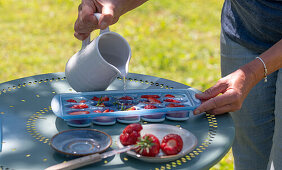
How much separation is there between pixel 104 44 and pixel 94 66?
6.1 inches

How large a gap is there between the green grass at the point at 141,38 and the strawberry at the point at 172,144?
248 cm

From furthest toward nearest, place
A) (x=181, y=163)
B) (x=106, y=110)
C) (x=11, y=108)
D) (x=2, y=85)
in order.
Answer: (x=2, y=85) → (x=11, y=108) → (x=106, y=110) → (x=181, y=163)

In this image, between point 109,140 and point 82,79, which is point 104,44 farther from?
point 109,140

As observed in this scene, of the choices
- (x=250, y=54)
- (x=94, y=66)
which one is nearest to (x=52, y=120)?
(x=94, y=66)

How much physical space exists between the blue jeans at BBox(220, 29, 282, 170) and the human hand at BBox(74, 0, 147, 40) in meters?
0.56

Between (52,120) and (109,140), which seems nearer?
(109,140)

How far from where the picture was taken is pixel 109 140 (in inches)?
59.2

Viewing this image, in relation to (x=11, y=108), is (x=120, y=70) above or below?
above

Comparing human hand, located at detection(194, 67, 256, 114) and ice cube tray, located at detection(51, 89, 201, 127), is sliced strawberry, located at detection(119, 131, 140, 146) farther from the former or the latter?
human hand, located at detection(194, 67, 256, 114)

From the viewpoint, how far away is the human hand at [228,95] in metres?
1.69

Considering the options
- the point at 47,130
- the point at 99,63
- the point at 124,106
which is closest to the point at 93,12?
the point at 99,63

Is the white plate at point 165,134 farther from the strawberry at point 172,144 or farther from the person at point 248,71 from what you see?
the person at point 248,71

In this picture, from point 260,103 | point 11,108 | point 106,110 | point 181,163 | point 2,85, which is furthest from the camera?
point 260,103

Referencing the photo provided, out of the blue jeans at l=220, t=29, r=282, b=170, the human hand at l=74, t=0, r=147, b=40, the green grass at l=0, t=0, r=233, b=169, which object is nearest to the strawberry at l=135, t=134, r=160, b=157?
the human hand at l=74, t=0, r=147, b=40
